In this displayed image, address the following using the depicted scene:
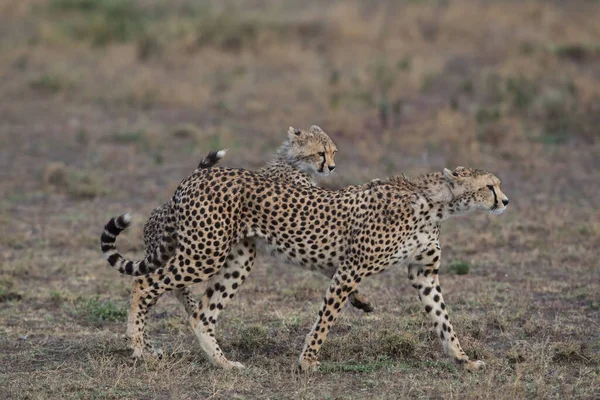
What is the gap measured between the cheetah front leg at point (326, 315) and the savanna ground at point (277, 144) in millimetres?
98

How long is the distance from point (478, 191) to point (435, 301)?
64cm

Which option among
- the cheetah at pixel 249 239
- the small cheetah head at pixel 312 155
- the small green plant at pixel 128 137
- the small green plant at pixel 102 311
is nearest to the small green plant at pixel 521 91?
the small green plant at pixel 128 137

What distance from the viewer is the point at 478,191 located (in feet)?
19.6

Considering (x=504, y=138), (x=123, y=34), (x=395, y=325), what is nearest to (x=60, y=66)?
(x=123, y=34)

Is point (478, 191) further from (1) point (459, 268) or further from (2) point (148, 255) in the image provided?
(1) point (459, 268)

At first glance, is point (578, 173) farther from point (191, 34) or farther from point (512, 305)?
point (191, 34)

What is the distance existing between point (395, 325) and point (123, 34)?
11.4 m

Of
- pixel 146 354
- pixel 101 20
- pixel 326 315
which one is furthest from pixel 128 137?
pixel 326 315

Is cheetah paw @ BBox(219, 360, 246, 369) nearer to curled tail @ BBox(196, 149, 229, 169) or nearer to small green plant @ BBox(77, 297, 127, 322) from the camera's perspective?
curled tail @ BBox(196, 149, 229, 169)

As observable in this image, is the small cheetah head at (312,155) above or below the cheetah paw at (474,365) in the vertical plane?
above

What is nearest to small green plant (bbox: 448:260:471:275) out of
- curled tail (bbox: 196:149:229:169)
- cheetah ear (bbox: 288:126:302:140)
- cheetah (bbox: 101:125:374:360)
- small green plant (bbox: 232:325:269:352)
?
cheetah (bbox: 101:125:374:360)

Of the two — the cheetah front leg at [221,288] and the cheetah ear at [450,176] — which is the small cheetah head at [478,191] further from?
the cheetah front leg at [221,288]

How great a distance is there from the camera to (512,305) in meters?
7.38

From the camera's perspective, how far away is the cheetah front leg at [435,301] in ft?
19.7
